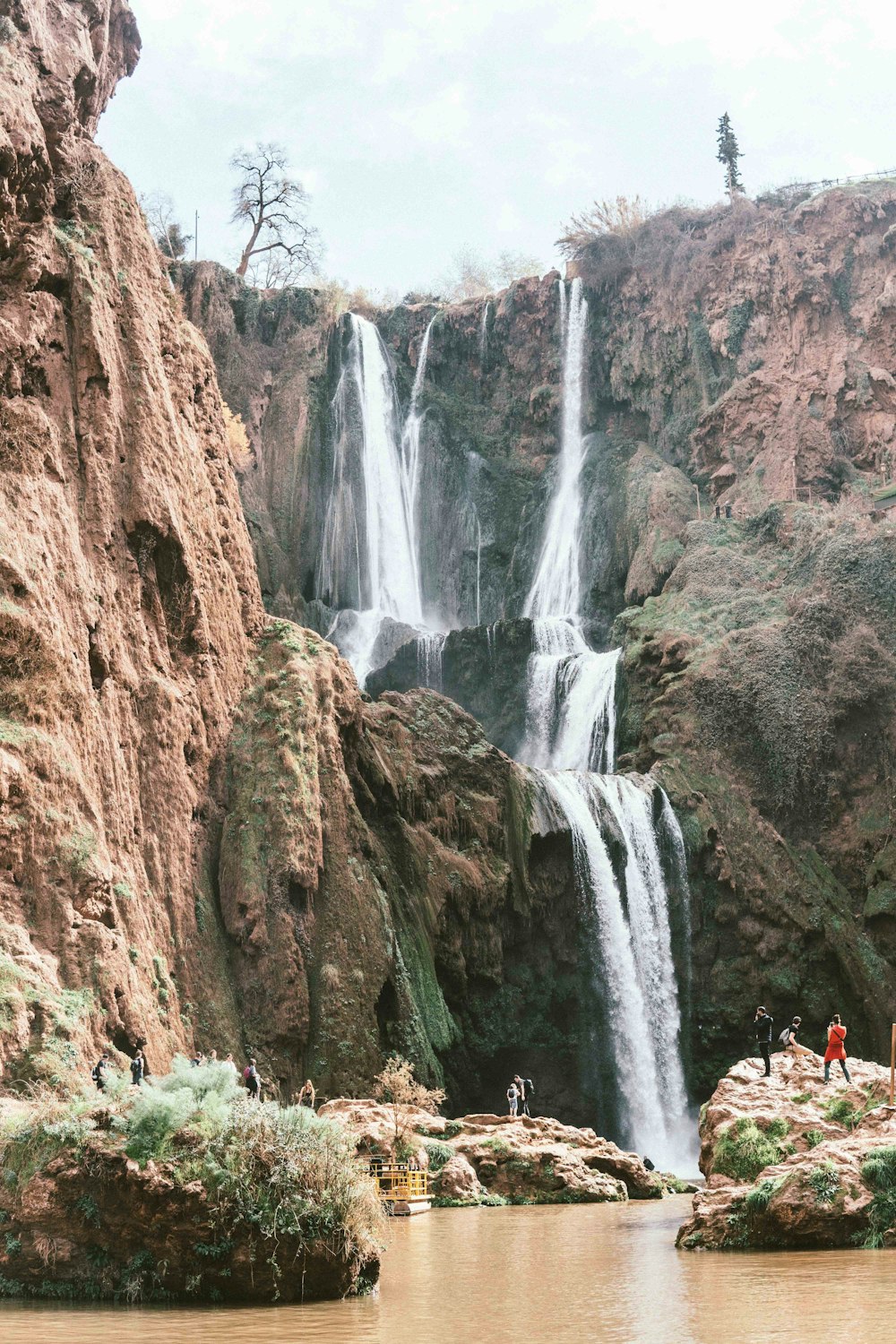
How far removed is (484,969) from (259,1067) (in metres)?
11.7

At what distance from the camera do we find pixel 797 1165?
1856cm

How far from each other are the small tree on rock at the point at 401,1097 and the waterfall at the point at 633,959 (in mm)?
9348

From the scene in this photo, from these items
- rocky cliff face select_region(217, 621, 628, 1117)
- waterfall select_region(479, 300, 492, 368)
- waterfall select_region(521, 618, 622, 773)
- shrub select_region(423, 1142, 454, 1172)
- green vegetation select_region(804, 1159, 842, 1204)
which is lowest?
shrub select_region(423, 1142, 454, 1172)

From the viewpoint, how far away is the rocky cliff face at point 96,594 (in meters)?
26.3

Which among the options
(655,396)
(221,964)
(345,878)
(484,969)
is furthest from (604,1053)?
(655,396)

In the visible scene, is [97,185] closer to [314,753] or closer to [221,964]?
[314,753]

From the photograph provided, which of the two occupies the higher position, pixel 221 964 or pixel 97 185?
pixel 97 185

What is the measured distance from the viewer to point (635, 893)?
146 ft

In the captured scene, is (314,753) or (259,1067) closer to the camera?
(259,1067)

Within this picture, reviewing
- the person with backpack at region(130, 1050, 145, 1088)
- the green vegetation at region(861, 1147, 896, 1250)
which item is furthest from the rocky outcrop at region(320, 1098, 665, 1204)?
the green vegetation at region(861, 1147, 896, 1250)

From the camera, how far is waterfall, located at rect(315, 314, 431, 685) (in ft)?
209

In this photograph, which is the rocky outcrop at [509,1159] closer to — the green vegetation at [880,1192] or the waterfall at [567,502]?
the green vegetation at [880,1192]

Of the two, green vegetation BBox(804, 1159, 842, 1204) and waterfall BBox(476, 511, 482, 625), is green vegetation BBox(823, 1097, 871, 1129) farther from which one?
waterfall BBox(476, 511, 482, 625)

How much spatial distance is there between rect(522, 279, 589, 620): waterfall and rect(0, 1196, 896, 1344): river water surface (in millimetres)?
45500
